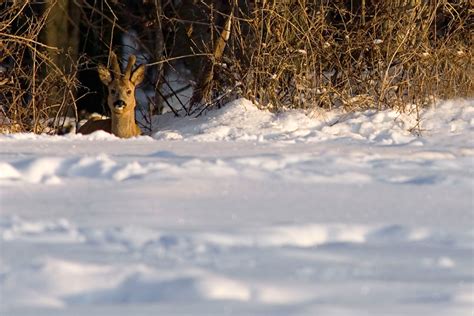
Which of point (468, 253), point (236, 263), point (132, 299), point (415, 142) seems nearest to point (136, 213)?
point (236, 263)

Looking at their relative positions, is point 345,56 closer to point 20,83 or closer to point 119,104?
point 119,104

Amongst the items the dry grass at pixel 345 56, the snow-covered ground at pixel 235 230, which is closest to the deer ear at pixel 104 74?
the dry grass at pixel 345 56

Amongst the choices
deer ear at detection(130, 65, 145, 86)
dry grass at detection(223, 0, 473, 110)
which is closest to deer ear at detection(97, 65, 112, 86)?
deer ear at detection(130, 65, 145, 86)

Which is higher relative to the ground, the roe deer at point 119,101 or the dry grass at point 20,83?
the dry grass at point 20,83

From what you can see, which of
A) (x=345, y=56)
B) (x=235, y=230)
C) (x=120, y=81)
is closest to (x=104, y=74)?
(x=120, y=81)

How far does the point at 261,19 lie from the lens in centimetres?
1033

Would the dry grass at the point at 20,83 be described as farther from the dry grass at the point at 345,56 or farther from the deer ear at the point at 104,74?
the dry grass at the point at 345,56

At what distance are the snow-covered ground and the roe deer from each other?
445 cm

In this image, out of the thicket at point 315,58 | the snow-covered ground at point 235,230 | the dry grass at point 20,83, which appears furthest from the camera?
the thicket at point 315,58

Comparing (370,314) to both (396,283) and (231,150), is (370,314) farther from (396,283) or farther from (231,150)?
(231,150)

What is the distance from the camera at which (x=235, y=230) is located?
4.30 m

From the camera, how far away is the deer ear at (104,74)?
467 inches

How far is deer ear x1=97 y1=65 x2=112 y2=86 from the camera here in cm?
1187

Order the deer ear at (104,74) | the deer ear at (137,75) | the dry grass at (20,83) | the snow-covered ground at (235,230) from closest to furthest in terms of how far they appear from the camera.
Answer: the snow-covered ground at (235,230), the dry grass at (20,83), the deer ear at (104,74), the deer ear at (137,75)
